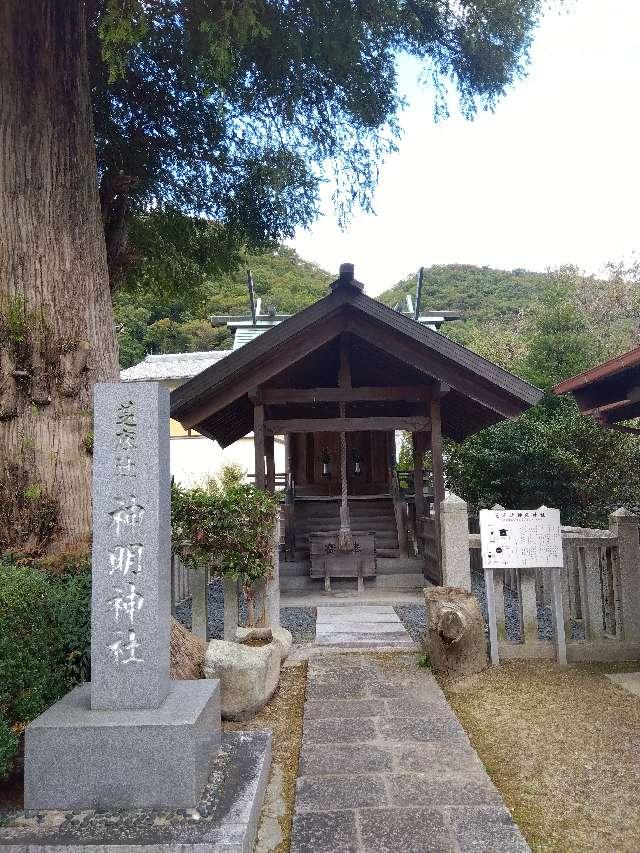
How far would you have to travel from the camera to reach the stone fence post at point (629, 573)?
19.2ft

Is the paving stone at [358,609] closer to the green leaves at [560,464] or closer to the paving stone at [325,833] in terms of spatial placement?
the paving stone at [325,833]

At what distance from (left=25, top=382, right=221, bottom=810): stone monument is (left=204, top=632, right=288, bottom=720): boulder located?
105 centimetres

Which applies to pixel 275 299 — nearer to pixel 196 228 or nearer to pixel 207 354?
pixel 207 354

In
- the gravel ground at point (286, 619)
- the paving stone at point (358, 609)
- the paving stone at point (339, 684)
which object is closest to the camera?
the paving stone at point (339, 684)

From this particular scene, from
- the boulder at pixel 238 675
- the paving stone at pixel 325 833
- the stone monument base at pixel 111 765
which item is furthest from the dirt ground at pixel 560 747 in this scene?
the stone monument base at pixel 111 765

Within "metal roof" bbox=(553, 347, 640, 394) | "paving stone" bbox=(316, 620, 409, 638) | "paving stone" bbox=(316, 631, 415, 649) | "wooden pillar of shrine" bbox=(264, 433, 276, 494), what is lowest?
"paving stone" bbox=(316, 620, 409, 638)

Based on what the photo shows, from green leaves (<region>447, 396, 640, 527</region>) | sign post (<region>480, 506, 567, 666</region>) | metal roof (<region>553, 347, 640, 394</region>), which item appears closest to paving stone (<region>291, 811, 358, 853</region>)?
sign post (<region>480, 506, 567, 666</region>)

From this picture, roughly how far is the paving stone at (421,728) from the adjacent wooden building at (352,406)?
482cm

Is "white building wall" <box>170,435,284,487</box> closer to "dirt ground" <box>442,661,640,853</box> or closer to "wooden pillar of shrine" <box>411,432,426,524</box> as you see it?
"wooden pillar of shrine" <box>411,432,426,524</box>

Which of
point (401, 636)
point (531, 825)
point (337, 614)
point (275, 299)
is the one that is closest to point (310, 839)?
point (531, 825)

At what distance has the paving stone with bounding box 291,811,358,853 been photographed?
2830mm

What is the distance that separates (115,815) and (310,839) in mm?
957

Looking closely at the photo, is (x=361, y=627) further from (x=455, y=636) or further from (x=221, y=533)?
(x=221, y=533)

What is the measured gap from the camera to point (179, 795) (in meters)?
2.93
